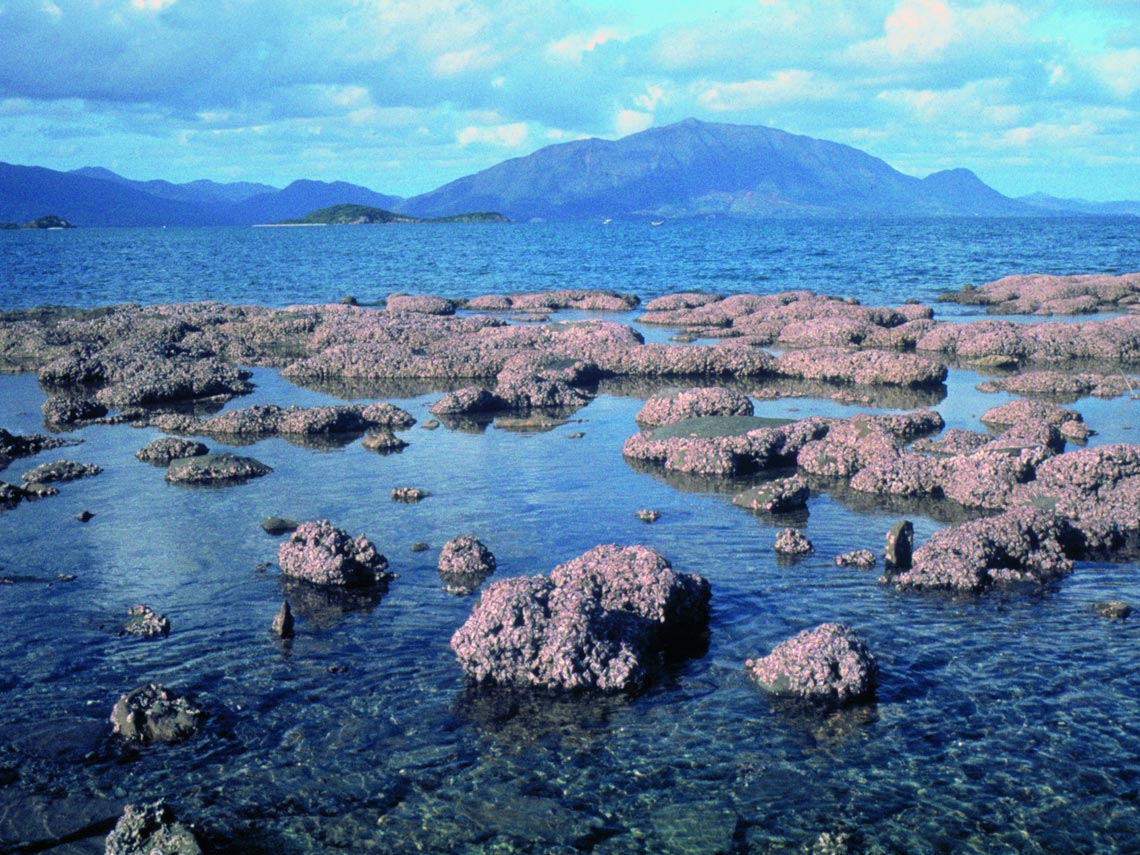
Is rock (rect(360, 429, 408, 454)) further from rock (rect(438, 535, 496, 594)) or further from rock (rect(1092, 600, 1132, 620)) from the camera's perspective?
rock (rect(1092, 600, 1132, 620))

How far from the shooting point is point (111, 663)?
10367mm

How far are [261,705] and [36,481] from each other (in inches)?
411

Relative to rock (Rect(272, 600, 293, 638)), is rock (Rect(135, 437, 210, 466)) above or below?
above

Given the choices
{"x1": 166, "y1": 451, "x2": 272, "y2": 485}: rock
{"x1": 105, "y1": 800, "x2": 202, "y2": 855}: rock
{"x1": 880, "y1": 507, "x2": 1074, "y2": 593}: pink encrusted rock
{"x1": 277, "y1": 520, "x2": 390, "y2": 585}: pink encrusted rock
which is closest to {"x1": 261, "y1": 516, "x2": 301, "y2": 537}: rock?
{"x1": 277, "y1": 520, "x2": 390, "y2": 585}: pink encrusted rock

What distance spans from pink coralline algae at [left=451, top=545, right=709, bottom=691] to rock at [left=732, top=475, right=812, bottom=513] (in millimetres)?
4302

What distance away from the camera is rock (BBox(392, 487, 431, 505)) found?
53.7 ft

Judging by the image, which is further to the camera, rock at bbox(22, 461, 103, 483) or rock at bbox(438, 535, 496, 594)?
rock at bbox(22, 461, 103, 483)

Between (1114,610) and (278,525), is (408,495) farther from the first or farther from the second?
(1114,610)

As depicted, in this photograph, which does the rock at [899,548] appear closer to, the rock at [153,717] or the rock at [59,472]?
the rock at [153,717]

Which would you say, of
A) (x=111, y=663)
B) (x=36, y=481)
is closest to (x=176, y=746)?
(x=111, y=663)

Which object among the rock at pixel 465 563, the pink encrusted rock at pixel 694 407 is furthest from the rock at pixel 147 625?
the pink encrusted rock at pixel 694 407

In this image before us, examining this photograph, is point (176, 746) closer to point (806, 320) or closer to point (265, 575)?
point (265, 575)

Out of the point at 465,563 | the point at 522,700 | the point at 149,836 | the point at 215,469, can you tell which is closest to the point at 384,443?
the point at 215,469

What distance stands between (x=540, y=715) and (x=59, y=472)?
40.8ft
